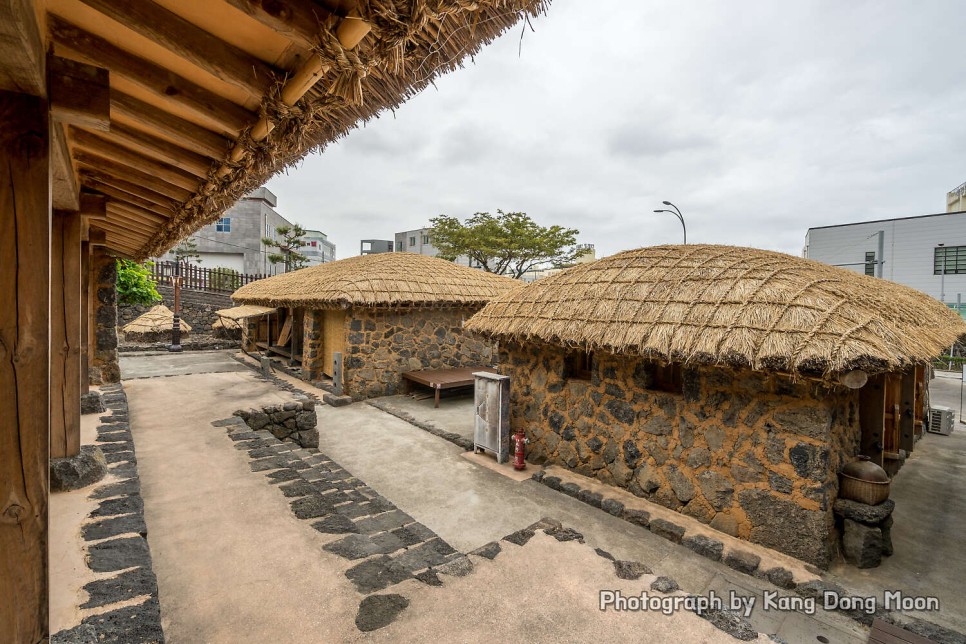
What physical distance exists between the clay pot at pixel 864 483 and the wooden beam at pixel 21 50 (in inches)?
248

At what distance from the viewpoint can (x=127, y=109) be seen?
222 centimetres

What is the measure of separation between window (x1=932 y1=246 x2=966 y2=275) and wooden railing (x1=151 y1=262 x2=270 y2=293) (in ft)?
121

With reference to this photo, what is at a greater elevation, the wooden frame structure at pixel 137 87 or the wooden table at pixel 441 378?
the wooden frame structure at pixel 137 87

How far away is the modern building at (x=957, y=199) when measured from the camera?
99.4 ft

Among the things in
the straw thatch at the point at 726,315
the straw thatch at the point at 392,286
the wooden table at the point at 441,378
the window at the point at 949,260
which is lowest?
the wooden table at the point at 441,378

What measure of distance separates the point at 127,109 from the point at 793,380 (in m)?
5.30

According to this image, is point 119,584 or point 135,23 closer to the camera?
point 135,23

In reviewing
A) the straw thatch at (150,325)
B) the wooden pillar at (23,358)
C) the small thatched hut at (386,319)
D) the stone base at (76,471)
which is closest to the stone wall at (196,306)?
the straw thatch at (150,325)

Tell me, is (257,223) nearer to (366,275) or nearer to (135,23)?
(366,275)

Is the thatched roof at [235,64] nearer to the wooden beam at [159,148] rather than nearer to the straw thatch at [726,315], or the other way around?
the wooden beam at [159,148]

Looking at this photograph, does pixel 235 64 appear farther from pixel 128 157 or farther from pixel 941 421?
pixel 941 421

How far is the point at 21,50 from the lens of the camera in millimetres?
1322

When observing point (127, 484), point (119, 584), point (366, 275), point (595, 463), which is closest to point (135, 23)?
point (119, 584)

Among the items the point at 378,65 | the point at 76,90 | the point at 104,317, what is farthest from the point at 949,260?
the point at 104,317
